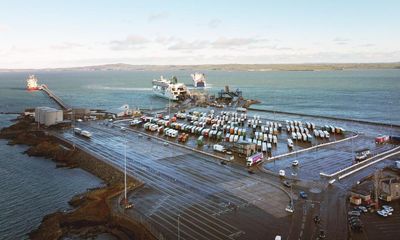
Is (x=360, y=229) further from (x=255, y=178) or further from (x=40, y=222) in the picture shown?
(x=40, y=222)

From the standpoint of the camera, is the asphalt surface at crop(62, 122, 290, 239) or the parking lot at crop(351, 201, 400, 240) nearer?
the parking lot at crop(351, 201, 400, 240)

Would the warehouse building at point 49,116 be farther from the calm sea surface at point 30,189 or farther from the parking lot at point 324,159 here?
the parking lot at point 324,159

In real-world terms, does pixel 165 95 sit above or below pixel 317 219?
above

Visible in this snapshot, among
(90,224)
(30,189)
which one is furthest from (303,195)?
(30,189)

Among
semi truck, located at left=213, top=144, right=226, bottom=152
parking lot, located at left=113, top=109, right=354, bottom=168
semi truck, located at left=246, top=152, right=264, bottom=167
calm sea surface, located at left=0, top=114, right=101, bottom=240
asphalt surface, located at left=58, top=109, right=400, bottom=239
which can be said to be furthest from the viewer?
parking lot, located at left=113, top=109, right=354, bottom=168

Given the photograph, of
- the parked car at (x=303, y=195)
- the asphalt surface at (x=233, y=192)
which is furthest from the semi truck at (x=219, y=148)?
the parked car at (x=303, y=195)

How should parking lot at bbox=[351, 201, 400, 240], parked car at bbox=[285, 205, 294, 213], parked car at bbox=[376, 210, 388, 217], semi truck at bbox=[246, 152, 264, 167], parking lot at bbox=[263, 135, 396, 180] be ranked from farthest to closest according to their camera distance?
1. semi truck at bbox=[246, 152, 264, 167]
2. parking lot at bbox=[263, 135, 396, 180]
3. parked car at bbox=[285, 205, 294, 213]
4. parked car at bbox=[376, 210, 388, 217]
5. parking lot at bbox=[351, 201, 400, 240]

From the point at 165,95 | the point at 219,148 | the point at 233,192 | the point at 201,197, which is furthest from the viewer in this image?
the point at 165,95

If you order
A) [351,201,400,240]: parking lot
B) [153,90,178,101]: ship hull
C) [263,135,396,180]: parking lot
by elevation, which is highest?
[153,90,178,101]: ship hull

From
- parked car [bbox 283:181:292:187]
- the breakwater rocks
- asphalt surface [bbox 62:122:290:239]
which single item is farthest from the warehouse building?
parked car [bbox 283:181:292:187]

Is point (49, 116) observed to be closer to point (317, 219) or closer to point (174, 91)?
Result: point (174, 91)

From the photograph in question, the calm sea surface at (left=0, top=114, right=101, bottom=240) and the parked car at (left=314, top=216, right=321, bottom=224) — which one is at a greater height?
the parked car at (left=314, top=216, right=321, bottom=224)

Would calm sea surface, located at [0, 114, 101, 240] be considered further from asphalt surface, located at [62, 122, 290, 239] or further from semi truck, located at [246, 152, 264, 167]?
semi truck, located at [246, 152, 264, 167]

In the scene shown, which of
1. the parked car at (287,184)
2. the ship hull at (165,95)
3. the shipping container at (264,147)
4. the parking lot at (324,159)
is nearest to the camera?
the parked car at (287,184)
